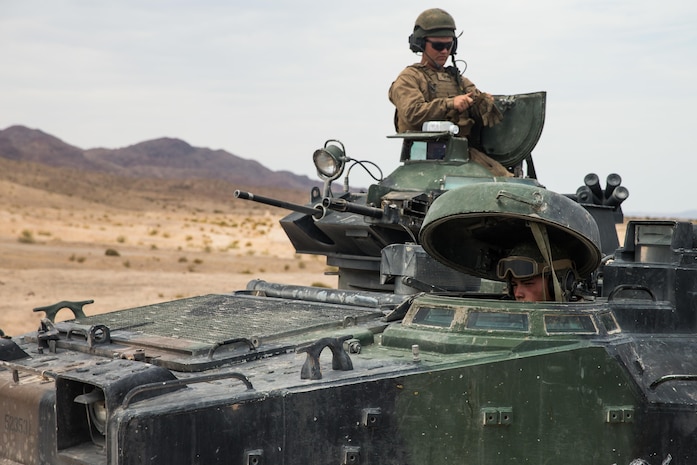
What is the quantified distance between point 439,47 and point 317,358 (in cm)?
579

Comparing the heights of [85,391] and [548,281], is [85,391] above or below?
below

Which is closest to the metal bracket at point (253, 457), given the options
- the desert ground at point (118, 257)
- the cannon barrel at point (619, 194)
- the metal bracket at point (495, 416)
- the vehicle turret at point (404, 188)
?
the metal bracket at point (495, 416)

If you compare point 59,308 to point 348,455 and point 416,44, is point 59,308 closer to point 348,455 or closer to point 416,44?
point 348,455


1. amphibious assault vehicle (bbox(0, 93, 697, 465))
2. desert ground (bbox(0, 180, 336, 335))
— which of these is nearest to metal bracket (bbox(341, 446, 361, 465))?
amphibious assault vehicle (bbox(0, 93, 697, 465))

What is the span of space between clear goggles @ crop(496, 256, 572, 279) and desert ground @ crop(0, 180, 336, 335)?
532cm

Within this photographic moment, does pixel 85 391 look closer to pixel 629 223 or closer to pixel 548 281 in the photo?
pixel 548 281

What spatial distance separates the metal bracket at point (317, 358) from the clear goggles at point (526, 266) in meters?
1.40

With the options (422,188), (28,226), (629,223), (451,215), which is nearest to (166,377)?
(451,215)

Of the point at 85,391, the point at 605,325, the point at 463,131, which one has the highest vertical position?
the point at 463,131

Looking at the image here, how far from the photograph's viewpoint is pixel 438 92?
36.0 feet

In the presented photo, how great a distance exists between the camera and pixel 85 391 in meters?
6.01

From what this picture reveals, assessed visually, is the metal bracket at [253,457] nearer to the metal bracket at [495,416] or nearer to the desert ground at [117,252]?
the metal bracket at [495,416]

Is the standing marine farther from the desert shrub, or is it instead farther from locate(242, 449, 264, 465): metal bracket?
the desert shrub

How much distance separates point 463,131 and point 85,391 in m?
5.61
